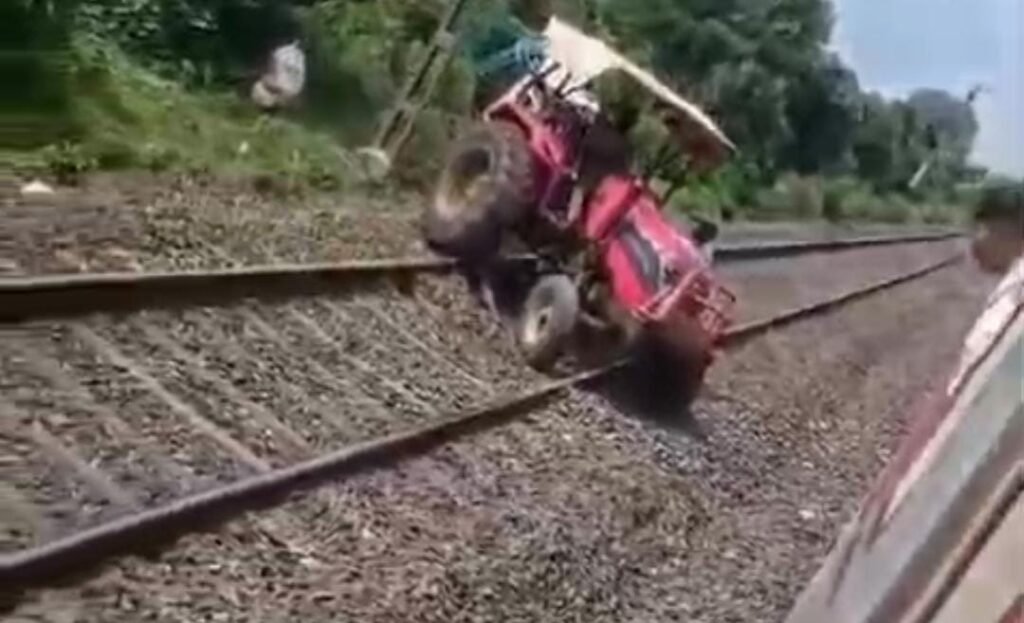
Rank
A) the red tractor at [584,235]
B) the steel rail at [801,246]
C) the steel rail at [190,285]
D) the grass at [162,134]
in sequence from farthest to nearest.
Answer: the steel rail at [801,246]
the grass at [162,134]
the red tractor at [584,235]
the steel rail at [190,285]

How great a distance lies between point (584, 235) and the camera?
7418mm

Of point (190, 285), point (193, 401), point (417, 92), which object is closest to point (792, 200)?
point (417, 92)

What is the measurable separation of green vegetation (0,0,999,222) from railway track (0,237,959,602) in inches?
56.4

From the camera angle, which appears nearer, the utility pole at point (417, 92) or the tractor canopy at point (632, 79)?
the tractor canopy at point (632, 79)

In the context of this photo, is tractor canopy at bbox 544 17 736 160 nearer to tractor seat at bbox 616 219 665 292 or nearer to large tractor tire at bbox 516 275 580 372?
tractor seat at bbox 616 219 665 292

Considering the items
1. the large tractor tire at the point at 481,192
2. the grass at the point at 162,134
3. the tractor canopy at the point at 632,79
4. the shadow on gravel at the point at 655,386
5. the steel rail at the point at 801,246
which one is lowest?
the steel rail at the point at 801,246

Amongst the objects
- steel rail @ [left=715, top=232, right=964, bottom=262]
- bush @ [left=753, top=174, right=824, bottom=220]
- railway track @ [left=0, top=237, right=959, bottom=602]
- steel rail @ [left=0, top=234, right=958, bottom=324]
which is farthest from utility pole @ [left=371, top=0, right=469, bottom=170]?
railway track @ [left=0, top=237, right=959, bottom=602]

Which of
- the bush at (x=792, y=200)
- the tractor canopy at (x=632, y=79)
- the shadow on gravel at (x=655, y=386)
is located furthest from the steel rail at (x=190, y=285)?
the bush at (x=792, y=200)

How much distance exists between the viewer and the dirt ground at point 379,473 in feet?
12.9

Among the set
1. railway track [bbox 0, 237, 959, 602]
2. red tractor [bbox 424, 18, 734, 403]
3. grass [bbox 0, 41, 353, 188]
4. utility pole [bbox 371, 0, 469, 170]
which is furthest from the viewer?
utility pole [bbox 371, 0, 469, 170]

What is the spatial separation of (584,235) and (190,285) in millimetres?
2205

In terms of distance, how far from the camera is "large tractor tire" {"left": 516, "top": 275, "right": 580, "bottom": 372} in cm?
701

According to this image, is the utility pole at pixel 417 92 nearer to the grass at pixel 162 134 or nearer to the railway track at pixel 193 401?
the grass at pixel 162 134

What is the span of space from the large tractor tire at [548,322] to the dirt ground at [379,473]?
0.40 ft
